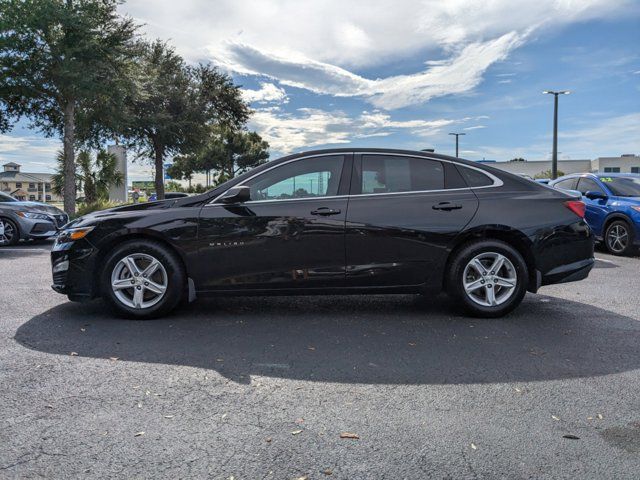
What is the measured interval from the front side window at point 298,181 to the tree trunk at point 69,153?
1669cm

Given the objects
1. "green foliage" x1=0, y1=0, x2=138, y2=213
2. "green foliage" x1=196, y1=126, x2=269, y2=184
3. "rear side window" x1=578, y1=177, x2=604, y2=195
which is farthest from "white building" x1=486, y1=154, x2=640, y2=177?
"rear side window" x1=578, y1=177, x2=604, y2=195

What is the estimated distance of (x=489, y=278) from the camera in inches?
192

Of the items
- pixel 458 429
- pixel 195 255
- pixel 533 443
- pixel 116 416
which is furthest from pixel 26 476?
pixel 195 255

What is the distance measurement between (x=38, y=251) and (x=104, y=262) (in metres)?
6.93

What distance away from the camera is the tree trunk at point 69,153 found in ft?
61.8

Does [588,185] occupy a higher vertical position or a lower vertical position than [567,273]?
higher

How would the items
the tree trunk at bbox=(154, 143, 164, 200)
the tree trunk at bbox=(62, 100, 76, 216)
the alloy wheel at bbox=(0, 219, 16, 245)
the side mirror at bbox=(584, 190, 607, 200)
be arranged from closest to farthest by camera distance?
the side mirror at bbox=(584, 190, 607, 200) → the alloy wheel at bbox=(0, 219, 16, 245) → the tree trunk at bbox=(62, 100, 76, 216) → the tree trunk at bbox=(154, 143, 164, 200)

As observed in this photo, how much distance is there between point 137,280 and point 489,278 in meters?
3.37

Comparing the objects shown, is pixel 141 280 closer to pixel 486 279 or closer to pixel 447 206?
pixel 447 206

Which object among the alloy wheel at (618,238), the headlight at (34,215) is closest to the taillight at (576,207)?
the alloy wheel at (618,238)

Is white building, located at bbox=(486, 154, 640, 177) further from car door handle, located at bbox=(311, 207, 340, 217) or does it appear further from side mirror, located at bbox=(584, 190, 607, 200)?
car door handle, located at bbox=(311, 207, 340, 217)

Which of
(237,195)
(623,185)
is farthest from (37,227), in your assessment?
(623,185)

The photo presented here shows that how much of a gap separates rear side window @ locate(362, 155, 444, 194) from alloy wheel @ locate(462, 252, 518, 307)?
83cm

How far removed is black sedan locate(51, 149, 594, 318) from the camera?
4738 mm
